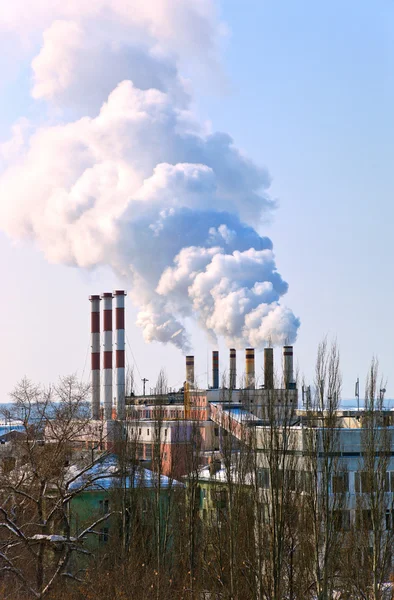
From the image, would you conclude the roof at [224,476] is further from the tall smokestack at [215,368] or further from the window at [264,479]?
the tall smokestack at [215,368]

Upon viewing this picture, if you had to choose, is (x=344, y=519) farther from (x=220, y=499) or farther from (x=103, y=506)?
(x=103, y=506)

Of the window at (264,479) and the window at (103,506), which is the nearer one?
the window at (264,479)

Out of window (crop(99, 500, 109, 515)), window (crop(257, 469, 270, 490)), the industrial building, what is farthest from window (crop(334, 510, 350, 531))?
window (crop(99, 500, 109, 515))

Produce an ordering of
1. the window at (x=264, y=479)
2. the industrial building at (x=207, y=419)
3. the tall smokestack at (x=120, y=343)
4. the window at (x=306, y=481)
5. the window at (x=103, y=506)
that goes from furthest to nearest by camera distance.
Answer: the tall smokestack at (x=120, y=343) < the window at (x=103, y=506) < the industrial building at (x=207, y=419) < the window at (x=264, y=479) < the window at (x=306, y=481)

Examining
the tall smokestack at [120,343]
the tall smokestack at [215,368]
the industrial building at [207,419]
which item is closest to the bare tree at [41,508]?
the industrial building at [207,419]

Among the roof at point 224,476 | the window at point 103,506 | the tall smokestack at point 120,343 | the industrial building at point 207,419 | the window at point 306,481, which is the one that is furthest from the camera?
the tall smokestack at point 120,343

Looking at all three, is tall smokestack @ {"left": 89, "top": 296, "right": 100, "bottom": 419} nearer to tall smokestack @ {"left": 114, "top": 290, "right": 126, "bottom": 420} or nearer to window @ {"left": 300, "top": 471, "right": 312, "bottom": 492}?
tall smokestack @ {"left": 114, "top": 290, "right": 126, "bottom": 420}

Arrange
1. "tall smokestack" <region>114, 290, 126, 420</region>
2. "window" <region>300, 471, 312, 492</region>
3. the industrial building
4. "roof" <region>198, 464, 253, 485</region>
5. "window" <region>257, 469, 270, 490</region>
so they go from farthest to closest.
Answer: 1. "tall smokestack" <region>114, 290, 126, 420</region>
2. the industrial building
3. "roof" <region>198, 464, 253, 485</region>
4. "window" <region>257, 469, 270, 490</region>
5. "window" <region>300, 471, 312, 492</region>

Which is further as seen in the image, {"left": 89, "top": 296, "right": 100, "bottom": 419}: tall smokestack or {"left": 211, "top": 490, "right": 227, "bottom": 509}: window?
{"left": 89, "top": 296, "right": 100, "bottom": 419}: tall smokestack

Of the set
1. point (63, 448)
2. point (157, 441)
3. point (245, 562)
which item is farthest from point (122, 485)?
point (245, 562)

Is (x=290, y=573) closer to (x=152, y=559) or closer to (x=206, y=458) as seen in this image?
(x=152, y=559)

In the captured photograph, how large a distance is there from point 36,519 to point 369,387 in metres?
13.3

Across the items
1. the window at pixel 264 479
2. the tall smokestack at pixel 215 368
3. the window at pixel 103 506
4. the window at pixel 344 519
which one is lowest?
the window at pixel 103 506

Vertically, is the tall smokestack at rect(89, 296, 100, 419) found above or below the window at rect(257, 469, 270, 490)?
above
